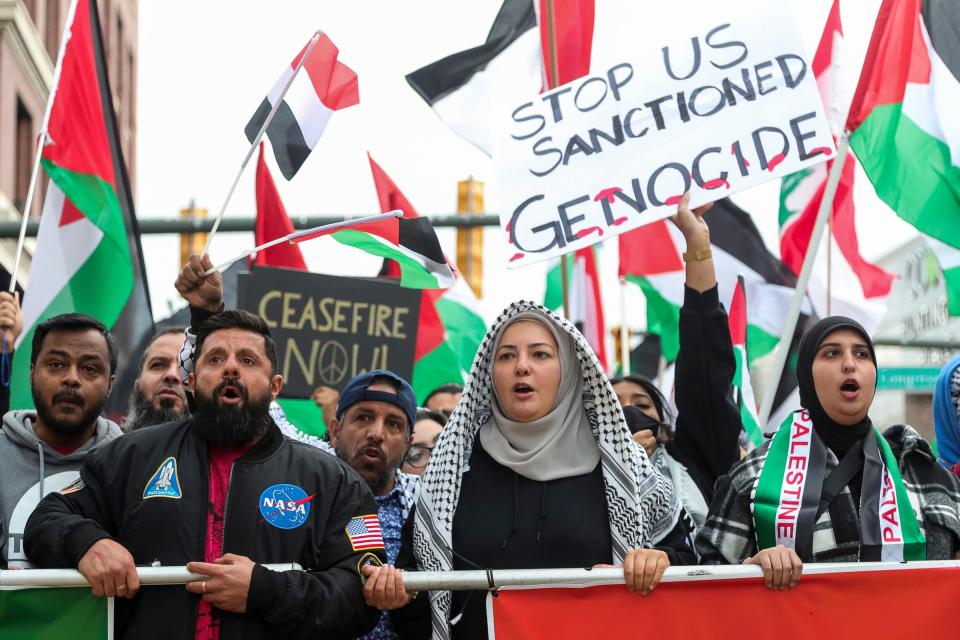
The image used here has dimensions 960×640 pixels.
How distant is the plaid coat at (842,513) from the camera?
4.12m

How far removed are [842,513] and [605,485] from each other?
712mm

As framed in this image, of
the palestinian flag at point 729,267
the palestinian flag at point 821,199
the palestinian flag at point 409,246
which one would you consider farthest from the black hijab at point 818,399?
the palestinian flag at point 729,267

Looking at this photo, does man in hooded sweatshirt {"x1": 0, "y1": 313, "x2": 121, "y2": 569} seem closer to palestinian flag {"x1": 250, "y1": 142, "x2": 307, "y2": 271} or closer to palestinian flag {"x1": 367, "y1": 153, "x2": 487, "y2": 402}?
palestinian flag {"x1": 250, "y1": 142, "x2": 307, "y2": 271}

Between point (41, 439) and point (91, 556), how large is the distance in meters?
1.06

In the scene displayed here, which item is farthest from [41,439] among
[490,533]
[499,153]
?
[499,153]

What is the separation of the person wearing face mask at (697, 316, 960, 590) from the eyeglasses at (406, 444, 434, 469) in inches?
87.6

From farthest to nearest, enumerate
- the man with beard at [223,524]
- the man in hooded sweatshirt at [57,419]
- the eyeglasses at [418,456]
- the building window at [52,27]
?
the building window at [52,27] < the eyeglasses at [418,456] < the man in hooded sweatshirt at [57,419] < the man with beard at [223,524]

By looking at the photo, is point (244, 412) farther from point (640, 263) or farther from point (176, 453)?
point (640, 263)

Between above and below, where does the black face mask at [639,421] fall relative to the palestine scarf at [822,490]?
above

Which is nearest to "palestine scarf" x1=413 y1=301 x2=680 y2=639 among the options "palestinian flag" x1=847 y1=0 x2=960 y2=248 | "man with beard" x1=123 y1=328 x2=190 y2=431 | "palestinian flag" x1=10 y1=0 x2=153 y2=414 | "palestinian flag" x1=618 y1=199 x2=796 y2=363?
"man with beard" x1=123 y1=328 x2=190 y2=431

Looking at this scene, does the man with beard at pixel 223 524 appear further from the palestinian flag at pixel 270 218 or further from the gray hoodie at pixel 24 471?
the palestinian flag at pixel 270 218

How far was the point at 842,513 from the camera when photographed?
413 cm

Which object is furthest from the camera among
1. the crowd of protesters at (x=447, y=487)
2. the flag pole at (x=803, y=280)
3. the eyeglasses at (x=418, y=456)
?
the eyeglasses at (x=418, y=456)

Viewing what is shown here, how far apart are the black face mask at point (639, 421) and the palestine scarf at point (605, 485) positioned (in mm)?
1230
